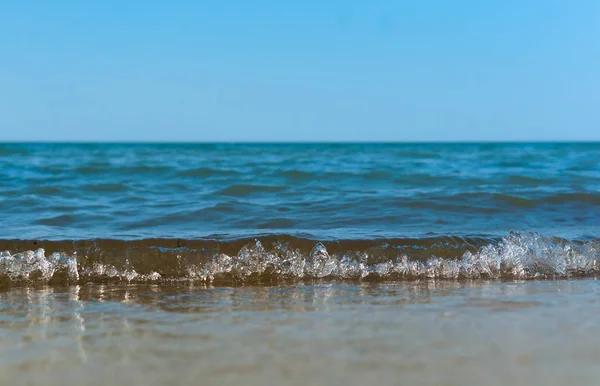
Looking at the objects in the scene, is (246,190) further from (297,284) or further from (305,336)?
(305,336)

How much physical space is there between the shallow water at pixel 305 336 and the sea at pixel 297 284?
0.04ft

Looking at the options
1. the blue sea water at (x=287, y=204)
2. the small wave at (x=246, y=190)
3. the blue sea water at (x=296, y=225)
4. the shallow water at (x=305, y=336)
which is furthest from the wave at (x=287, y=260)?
the small wave at (x=246, y=190)

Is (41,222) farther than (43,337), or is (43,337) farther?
(41,222)

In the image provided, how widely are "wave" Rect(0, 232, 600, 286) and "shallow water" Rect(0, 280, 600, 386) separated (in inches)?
24.8

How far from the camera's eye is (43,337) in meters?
2.96

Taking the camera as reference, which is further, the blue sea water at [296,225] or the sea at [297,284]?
the blue sea water at [296,225]

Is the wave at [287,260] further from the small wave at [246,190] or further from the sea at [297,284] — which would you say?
the small wave at [246,190]

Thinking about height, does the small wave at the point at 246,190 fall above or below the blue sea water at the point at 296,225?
above

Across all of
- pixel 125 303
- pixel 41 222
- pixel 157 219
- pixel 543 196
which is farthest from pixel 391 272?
pixel 543 196

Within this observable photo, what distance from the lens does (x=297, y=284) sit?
4.69 meters

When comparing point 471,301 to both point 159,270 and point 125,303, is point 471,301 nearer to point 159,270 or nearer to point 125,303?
point 125,303

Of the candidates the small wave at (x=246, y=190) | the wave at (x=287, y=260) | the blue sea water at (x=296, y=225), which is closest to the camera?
the wave at (x=287, y=260)

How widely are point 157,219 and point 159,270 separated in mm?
2273

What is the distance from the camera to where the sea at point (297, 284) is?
252 centimetres
